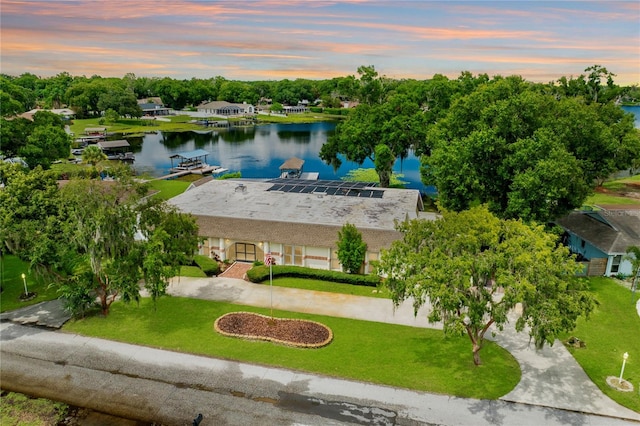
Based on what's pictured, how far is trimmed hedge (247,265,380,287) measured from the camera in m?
35.1

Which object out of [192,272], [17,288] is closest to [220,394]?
[192,272]

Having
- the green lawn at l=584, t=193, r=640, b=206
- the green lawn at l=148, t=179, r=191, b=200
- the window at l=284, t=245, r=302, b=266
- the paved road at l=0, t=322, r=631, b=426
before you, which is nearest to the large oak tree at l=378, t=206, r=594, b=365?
the paved road at l=0, t=322, r=631, b=426

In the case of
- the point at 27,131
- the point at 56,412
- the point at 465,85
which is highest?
the point at 465,85

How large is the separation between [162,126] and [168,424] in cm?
13530

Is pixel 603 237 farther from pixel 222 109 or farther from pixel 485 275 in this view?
pixel 222 109

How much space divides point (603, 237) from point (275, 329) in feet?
94.7

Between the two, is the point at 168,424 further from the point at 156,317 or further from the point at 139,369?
the point at 156,317

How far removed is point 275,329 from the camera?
27719 mm

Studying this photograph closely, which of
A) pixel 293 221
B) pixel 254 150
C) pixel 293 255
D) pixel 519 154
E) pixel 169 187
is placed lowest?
pixel 169 187

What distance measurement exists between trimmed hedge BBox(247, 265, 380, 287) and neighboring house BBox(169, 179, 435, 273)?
6.65ft

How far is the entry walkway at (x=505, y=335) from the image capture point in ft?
72.2

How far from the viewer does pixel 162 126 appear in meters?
144

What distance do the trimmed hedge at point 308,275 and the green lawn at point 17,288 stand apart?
14076 mm

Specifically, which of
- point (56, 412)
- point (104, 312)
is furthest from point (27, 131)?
point (56, 412)
